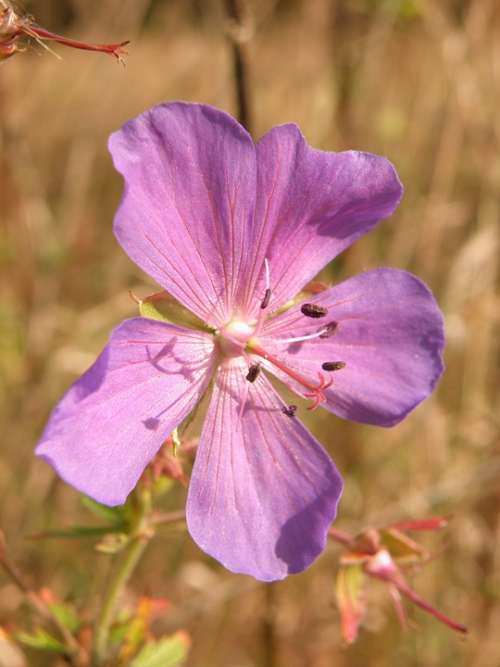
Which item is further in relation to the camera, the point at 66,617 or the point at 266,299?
the point at 66,617

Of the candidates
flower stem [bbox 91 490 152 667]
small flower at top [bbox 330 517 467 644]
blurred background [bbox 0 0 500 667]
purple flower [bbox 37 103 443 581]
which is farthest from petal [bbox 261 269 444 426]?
blurred background [bbox 0 0 500 667]

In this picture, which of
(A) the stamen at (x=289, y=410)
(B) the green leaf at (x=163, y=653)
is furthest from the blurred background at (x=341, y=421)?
(A) the stamen at (x=289, y=410)

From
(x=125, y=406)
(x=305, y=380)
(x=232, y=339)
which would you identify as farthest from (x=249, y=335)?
(x=125, y=406)

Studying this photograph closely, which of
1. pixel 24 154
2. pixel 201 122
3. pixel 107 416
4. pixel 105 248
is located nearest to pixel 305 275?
pixel 201 122

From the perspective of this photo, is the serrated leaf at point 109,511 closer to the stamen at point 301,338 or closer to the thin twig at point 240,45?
the stamen at point 301,338

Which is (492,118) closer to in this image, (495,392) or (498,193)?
(498,193)

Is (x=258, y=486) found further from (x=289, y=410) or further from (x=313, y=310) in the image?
(x=313, y=310)

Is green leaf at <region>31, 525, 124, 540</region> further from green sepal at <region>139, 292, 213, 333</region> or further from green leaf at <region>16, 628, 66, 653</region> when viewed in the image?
green sepal at <region>139, 292, 213, 333</region>
